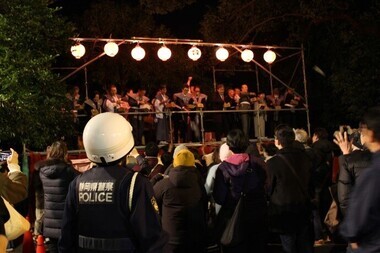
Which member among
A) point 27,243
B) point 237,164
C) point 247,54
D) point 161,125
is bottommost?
point 27,243

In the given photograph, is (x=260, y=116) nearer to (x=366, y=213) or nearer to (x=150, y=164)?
(x=150, y=164)

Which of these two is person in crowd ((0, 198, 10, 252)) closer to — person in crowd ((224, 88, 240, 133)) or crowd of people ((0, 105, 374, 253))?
crowd of people ((0, 105, 374, 253))

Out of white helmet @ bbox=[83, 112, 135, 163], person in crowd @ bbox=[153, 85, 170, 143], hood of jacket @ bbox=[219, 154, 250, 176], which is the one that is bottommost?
hood of jacket @ bbox=[219, 154, 250, 176]

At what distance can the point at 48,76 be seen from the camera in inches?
384

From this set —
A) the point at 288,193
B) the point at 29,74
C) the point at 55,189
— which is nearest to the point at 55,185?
the point at 55,189

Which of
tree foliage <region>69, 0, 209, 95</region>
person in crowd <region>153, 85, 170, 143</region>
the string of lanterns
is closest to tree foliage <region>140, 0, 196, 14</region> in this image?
tree foliage <region>69, 0, 209, 95</region>

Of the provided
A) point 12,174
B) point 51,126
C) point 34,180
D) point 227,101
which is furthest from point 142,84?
point 12,174

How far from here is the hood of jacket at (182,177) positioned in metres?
6.41

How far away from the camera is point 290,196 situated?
6.34 meters

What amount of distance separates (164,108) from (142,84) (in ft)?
20.1

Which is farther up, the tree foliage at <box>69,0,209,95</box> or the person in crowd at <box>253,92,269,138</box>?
the tree foliage at <box>69,0,209,95</box>

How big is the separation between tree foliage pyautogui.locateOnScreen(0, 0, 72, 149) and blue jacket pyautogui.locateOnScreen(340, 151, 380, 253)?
7263 millimetres

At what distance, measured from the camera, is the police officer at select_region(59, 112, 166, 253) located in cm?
326

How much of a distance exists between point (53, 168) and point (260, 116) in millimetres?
10716
